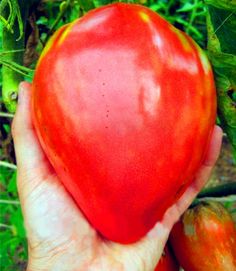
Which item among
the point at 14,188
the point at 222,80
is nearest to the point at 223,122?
the point at 222,80

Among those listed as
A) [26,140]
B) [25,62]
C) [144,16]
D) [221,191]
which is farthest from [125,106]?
[221,191]

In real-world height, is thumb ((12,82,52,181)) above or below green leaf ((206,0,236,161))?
below

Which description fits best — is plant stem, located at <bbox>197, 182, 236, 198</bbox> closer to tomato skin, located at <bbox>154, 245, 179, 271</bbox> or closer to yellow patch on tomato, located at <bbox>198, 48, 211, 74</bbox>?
tomato skin, located at <bbox>154, 245, 179, 271</bbox>

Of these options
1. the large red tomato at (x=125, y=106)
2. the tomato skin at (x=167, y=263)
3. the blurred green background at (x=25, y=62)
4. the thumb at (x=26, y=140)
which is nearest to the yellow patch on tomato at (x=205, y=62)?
the large red tomato at (x=125, y=106)

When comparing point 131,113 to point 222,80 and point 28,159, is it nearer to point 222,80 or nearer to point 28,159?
point 222,80

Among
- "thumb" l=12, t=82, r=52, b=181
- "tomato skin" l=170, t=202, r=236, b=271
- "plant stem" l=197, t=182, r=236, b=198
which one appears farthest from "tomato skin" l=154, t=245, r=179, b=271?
"thumb" l=12, t=82, r=52, b=181

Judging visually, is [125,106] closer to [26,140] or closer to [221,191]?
[26,140]
